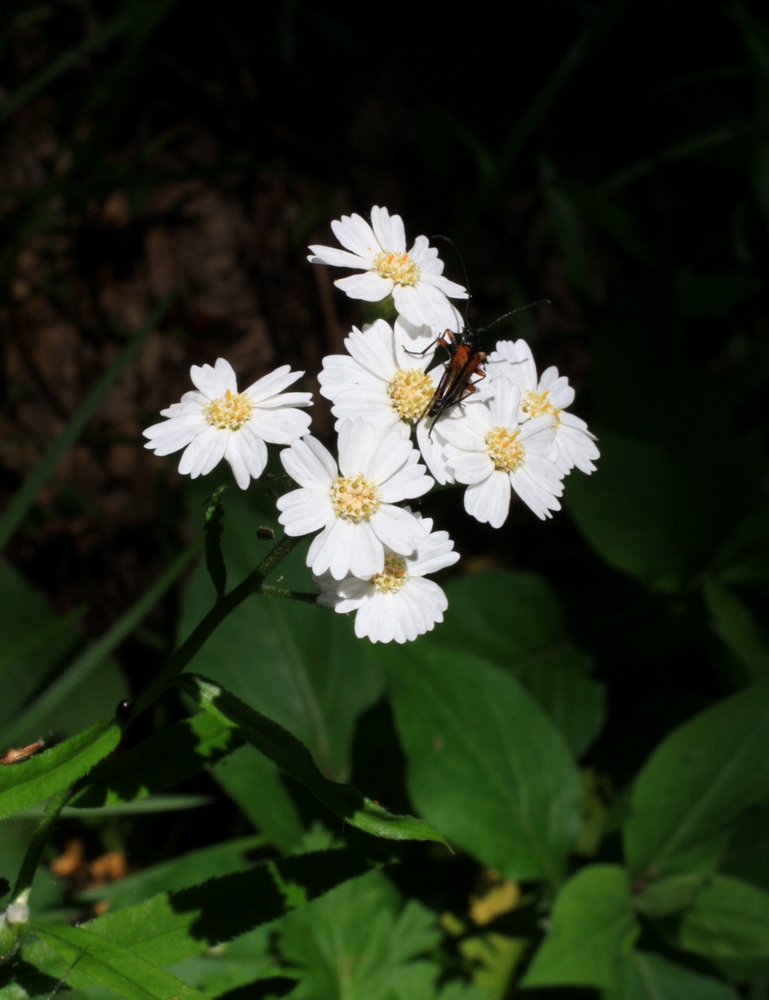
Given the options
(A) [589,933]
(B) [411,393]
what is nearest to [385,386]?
(B) [411,393]

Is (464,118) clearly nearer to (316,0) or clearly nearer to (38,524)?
(316,0)

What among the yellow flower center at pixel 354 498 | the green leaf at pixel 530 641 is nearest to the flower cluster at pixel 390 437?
the yellow flower center at pixel 354 498

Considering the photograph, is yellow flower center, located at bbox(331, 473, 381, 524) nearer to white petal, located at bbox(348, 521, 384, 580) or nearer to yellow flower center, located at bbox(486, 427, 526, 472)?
white petal, located at bbox(348, 521, 384, 580)

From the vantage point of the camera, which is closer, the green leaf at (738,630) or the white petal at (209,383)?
the white petal at (209,383)

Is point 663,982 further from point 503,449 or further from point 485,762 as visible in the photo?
point 503,449

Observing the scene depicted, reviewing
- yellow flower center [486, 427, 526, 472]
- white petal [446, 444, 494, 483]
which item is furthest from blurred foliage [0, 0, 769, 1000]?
yellow flower center [486, 427, 526, 472]

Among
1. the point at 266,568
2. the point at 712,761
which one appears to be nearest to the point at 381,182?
the point at 712,761

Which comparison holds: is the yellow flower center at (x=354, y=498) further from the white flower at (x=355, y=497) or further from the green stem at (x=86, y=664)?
the green stem at (x=86, y=664)
